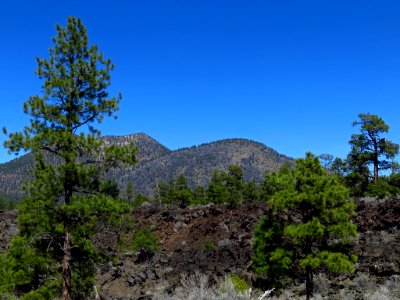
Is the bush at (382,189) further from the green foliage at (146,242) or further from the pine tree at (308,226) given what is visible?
the green foliage at (146,242)

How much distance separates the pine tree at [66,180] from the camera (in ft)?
49.0

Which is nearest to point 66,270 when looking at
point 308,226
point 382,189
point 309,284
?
point 308,226

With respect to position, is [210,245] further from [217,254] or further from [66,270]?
[66,270]

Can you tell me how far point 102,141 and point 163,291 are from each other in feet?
49.3

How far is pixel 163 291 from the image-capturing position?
2728cm

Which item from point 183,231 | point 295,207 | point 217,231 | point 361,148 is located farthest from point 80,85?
point 361,148

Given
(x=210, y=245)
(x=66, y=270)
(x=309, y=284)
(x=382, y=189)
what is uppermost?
(x=382, y=189)

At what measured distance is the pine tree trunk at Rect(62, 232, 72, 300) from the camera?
49.7 ft

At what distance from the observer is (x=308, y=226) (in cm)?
1825

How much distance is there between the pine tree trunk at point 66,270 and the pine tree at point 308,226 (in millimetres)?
8517

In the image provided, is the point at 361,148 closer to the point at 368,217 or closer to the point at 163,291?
the point at 368,217

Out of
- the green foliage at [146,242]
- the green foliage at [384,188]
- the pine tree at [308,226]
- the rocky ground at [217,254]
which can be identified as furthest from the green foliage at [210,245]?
the green foliage at [384,188]

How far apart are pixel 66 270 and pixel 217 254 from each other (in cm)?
1739

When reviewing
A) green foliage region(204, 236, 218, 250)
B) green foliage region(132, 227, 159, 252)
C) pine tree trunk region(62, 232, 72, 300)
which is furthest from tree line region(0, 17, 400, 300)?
green foliage region(132, 227, 159, 252)
